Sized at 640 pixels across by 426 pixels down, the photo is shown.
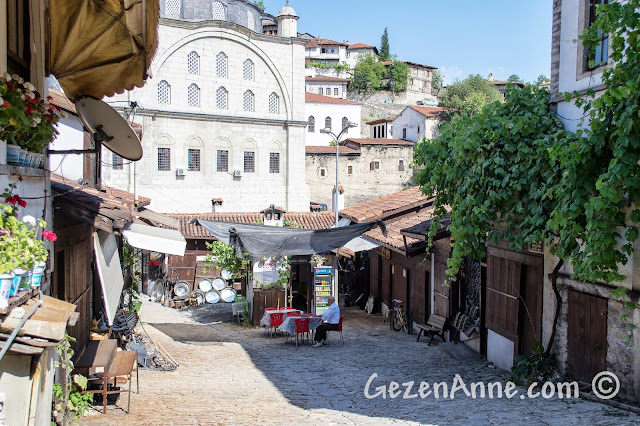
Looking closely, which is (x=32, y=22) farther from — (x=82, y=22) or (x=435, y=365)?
(x=435, y=365)

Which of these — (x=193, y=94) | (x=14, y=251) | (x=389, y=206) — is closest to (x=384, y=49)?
(x=193, y=94)

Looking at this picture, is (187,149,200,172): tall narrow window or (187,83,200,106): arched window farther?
(187,149,200,172): tall narrow window

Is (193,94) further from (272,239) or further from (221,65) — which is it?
(272,239)

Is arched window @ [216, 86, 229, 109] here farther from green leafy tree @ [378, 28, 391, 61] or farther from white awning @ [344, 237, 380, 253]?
green leafy tree @ [378, 28, 391, 61]

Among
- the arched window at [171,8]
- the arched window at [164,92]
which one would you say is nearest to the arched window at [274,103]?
the arched window at [164,92]

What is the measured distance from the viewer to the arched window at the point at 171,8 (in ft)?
121

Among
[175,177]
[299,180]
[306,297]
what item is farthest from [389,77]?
[306,297]

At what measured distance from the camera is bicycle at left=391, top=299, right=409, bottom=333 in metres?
16.2

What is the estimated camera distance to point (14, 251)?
4.15 m

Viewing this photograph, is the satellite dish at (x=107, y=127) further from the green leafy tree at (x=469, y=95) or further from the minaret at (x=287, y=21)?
the green leafy tree at (x=469, y=95)

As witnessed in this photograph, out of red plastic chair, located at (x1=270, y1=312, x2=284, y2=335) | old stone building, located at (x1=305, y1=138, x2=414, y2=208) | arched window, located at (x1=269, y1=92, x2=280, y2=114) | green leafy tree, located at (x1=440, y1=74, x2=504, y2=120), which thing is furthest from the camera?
green leafy tree, located at (x1=440, y1=74, x2=504, y2=120)

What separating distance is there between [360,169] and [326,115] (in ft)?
44.3

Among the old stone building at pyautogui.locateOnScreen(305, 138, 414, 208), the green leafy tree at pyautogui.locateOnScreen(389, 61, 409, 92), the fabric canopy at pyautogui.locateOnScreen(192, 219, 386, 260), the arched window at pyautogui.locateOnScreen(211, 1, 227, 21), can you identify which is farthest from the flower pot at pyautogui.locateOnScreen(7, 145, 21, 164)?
the green leafy tree at pyautogui.locateOnScreen(389, 61, 409, 92)

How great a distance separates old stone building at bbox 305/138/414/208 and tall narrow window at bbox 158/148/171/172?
14904mm
